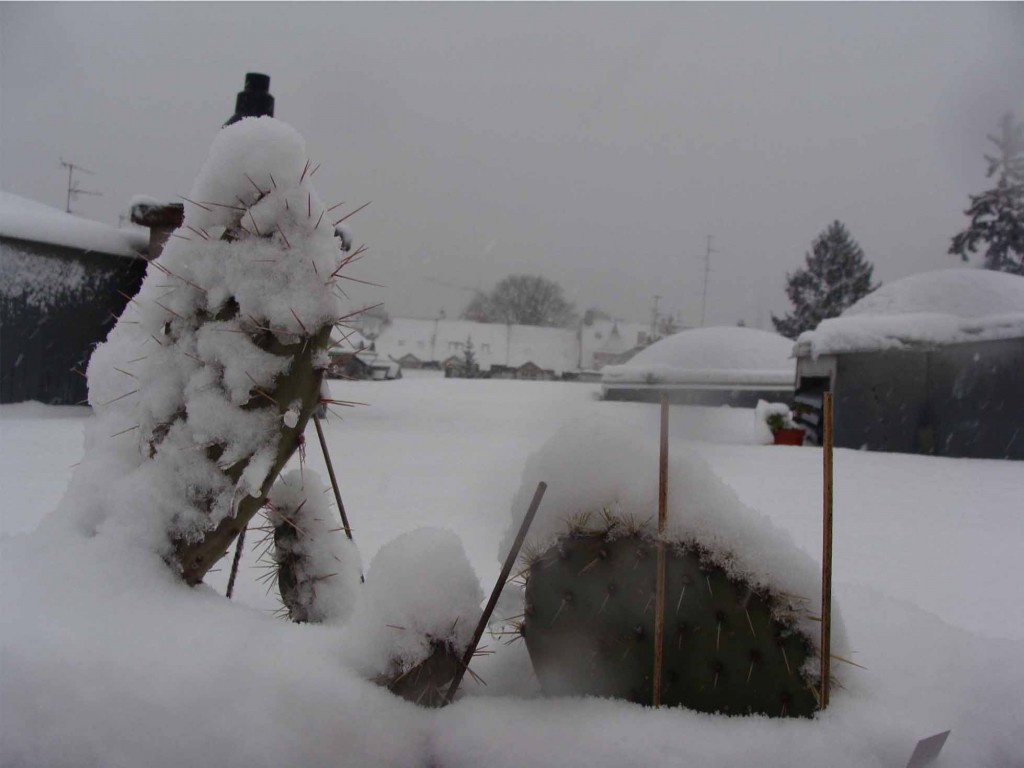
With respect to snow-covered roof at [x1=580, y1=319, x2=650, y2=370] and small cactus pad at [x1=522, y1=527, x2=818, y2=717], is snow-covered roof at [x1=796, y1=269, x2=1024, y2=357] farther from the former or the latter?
snow-covered roof at [x1=580, y1=319, x2=650, y2=370]

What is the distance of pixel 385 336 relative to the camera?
2492 centimetres

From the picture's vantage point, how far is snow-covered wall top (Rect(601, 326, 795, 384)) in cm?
1346

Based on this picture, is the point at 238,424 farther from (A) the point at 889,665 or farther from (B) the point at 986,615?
(B) the point at 986,615

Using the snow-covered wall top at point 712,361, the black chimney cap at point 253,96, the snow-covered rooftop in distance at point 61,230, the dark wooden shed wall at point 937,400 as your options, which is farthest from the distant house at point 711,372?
the black chimney cap at point 253,96

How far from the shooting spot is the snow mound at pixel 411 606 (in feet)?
3.03

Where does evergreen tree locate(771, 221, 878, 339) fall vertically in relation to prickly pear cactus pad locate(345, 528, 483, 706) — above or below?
above

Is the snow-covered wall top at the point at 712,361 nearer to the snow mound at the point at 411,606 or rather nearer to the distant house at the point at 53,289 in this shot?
the distant house at the point at 53,289

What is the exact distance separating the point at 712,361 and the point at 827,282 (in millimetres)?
16170

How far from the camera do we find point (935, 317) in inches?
254

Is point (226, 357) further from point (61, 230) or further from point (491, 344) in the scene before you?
point (491, 344)

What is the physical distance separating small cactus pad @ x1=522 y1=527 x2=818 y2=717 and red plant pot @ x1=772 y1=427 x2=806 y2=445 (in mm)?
6605

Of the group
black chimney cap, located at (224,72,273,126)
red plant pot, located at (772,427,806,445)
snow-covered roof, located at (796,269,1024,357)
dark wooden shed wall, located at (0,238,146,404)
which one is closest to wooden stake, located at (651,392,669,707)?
black chimney cap, located at (224,72,273,126)

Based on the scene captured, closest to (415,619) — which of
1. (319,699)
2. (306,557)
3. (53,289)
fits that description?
(319,699)

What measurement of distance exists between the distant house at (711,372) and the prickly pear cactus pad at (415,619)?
11.3 m
